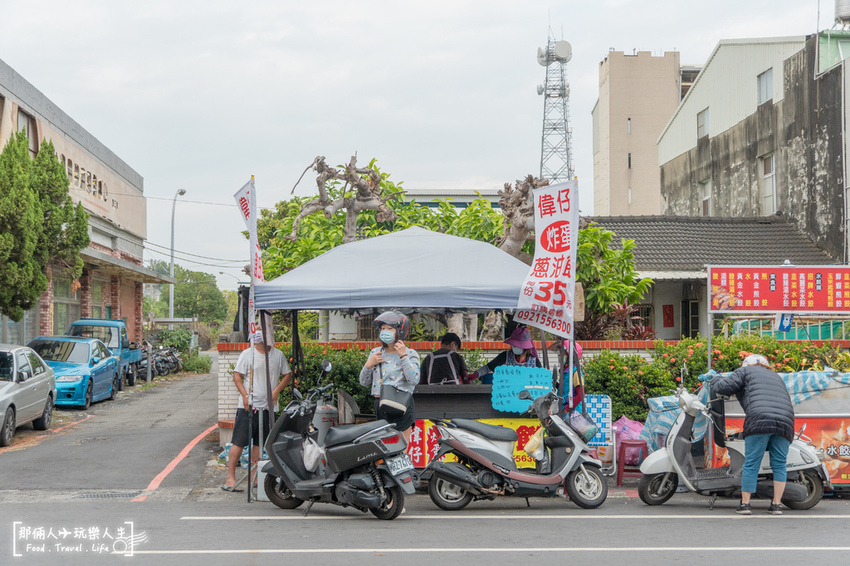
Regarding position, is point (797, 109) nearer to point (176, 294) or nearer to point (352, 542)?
point (352, 542)

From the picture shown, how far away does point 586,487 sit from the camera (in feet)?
27.4

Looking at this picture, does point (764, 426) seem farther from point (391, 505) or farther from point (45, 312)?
point (45, 312)

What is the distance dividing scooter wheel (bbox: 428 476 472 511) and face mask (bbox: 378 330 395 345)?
4.79ft

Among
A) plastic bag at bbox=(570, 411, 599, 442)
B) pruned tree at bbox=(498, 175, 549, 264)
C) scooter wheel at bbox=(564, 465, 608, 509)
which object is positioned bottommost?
scooter wheel at bbox=(564, 465, 608, 509)

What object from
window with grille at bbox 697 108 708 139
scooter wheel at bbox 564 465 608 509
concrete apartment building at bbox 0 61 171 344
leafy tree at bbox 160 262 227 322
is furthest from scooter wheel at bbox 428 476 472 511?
leafy tree at bbox 160 262 227 322

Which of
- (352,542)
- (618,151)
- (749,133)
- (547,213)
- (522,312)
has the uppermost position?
(618,151)

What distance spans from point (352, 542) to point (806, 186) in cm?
1870

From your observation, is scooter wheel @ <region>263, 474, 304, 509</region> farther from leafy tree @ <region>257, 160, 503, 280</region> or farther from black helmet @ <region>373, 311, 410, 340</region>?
leafy tree @ <region>257, 160, 503, 280</region>

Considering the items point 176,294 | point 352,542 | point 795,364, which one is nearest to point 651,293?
point 795,364

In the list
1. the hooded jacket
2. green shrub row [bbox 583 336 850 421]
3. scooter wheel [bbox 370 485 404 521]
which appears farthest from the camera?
green shrub row [bbox 583 336 850 421]

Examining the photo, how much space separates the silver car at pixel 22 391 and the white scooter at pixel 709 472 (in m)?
9.30

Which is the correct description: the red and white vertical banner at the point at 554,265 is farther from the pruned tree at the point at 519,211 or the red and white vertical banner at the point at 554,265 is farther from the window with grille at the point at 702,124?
the window with grille at the point at 702,124

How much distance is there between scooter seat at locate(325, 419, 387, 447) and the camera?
308 inches

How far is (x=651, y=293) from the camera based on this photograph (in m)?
22.4
